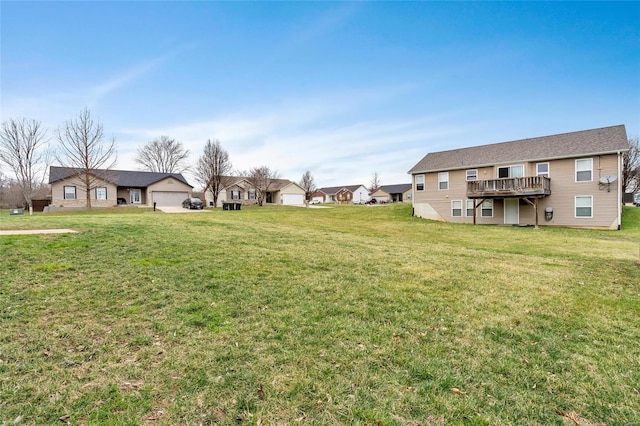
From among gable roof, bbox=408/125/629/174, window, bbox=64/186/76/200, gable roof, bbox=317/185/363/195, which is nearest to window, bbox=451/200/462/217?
gable roof, bbox=408/125/629/174

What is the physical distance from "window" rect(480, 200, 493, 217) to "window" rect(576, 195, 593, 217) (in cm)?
519

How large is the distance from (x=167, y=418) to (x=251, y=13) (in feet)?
61.6

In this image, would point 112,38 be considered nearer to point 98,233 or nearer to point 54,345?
point 98,233

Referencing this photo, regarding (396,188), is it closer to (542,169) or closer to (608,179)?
(542,169)

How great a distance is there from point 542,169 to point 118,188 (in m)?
44.5

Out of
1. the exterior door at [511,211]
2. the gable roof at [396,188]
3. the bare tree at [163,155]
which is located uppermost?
the bare tree at [163,155]

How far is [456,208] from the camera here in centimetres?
2580

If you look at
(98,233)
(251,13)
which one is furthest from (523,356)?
(251,13)

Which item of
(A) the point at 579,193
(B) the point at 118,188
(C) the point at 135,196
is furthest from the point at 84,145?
(A) the point at 579,193

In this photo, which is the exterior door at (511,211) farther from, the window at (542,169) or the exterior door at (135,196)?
the exterior door at (135,196)

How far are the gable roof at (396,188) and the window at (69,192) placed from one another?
190 ft

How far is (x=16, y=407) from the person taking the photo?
242cm

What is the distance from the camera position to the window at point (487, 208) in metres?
24.2

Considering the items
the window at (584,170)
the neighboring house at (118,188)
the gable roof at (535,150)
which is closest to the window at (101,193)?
the neighboring house at (118,188)
